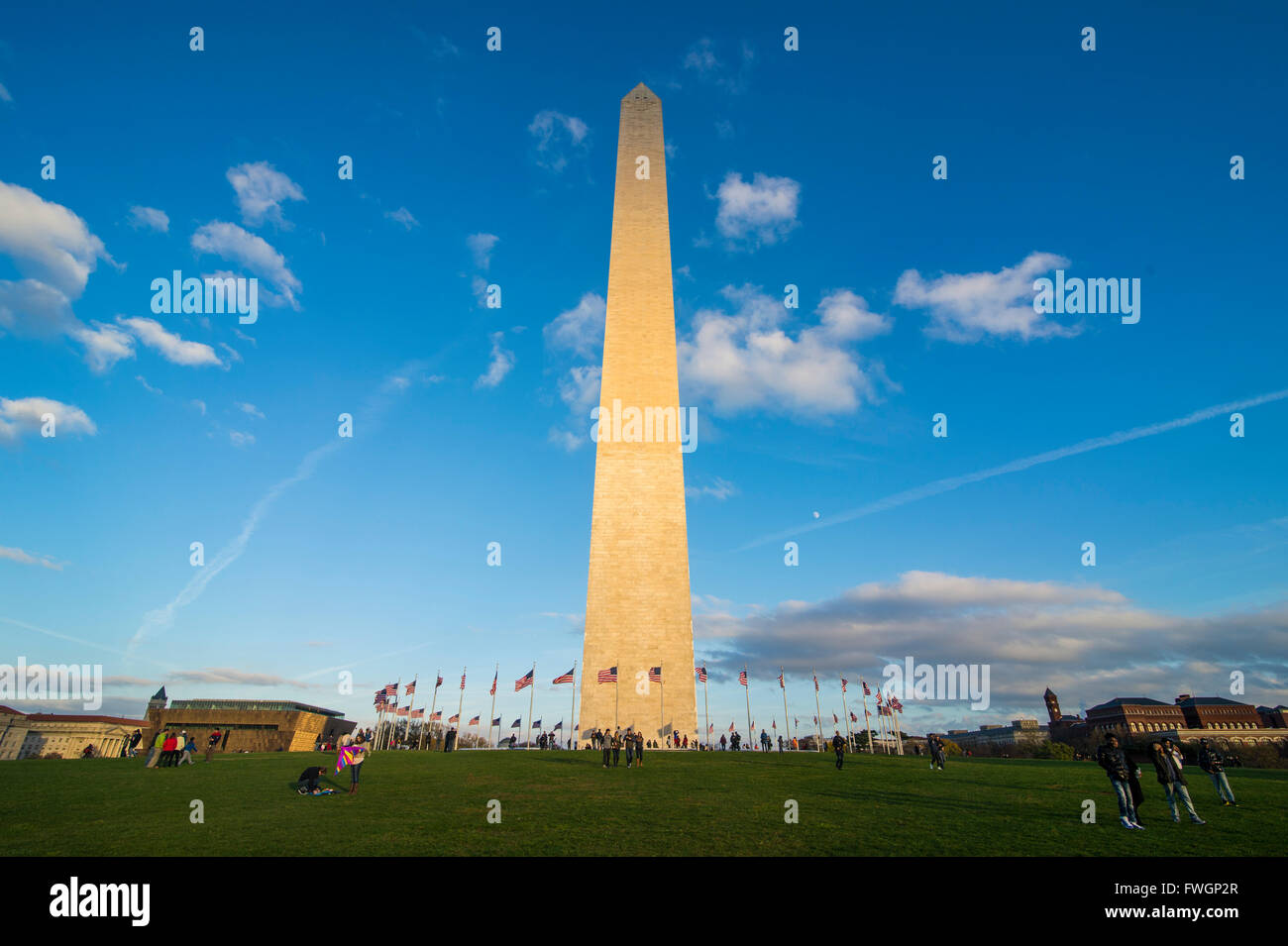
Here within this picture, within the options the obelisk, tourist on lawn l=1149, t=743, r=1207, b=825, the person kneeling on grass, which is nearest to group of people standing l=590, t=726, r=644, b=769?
the person kneeling on grass

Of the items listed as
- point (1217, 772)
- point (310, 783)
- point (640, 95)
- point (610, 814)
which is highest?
point (640, 95)

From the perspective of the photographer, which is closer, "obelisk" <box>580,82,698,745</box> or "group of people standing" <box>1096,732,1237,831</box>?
"group of people standing" <box>1096,732,1237,831</box>

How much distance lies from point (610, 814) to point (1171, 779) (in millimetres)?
10004

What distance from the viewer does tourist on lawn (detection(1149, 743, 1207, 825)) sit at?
11.6 meters

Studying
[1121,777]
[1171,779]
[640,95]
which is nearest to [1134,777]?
[1121,777]

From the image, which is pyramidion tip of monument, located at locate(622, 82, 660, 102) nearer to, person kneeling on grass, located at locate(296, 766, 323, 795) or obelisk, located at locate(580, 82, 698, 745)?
obelisk, located at locate(580, 82, 698, 745)

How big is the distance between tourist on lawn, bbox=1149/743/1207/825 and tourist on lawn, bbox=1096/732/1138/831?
734 millimetres

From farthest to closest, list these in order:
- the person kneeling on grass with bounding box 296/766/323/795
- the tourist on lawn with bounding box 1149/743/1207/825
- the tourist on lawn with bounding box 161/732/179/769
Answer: the tourist on lawn with bounding box 161/732/179/769, the person kneeling on grass with bounding box 296/766/323/795, the tourist on lawn with bounding box 1149/743/1207/825

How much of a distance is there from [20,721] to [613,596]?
80900mm

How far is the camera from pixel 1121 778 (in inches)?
444

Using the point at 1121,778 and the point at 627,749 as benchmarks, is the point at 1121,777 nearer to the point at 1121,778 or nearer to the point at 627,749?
the point at 1121,778
